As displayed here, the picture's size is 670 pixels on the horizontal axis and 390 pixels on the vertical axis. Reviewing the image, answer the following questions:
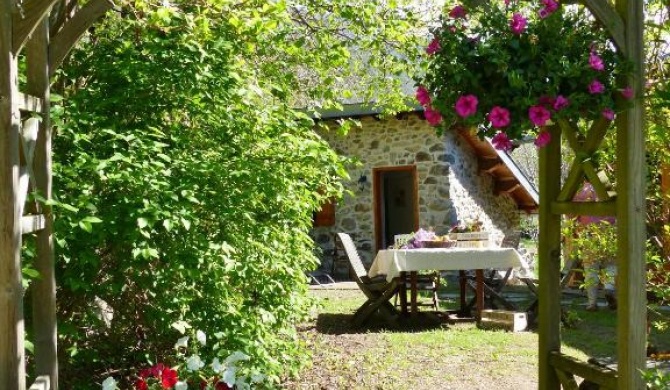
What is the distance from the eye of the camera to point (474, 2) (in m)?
2.77

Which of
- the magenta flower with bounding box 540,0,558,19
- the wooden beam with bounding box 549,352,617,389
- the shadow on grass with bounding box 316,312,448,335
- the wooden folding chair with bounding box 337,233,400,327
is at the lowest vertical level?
the shadow on grass with bounding box 316,312,448,335

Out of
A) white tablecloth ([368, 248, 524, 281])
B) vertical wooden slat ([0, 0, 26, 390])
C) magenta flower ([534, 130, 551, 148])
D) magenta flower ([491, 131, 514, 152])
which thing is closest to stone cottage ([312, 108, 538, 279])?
white tablecloth ([368, 248, 524, 281])

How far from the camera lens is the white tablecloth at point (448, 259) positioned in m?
7.61

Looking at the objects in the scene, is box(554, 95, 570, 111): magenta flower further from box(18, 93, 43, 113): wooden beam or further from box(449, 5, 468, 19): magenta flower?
box(18, 93, 43, 113): wooden beam

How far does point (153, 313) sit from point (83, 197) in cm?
94

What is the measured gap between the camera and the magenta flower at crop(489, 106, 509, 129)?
2607 mm

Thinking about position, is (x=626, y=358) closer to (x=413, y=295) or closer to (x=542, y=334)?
(x=542, y=334)

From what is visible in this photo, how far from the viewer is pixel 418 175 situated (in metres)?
12.6

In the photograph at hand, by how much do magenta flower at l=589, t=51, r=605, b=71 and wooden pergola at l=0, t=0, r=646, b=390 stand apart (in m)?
0.16

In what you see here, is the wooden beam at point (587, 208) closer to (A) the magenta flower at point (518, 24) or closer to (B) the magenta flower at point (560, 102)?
(B) the magenta flower at point (560, 102)

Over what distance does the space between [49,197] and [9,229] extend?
0.58 m

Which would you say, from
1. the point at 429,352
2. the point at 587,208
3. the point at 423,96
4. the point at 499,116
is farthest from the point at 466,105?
the point at 429,352

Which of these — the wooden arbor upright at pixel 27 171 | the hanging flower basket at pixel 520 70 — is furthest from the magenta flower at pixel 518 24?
the wooden arbor upright at pixel 27 171

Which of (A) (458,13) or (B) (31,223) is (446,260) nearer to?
(A) (458,13)
